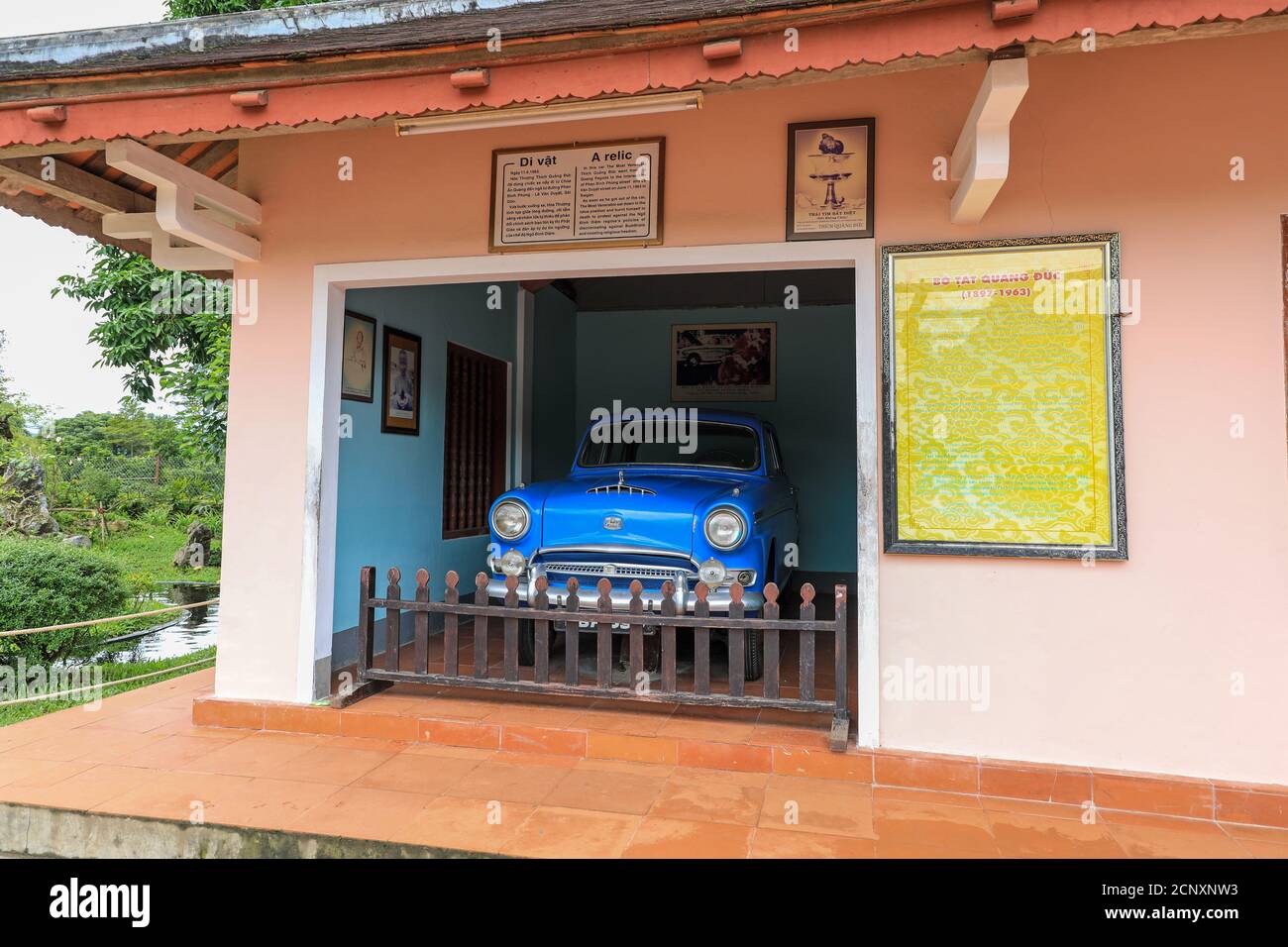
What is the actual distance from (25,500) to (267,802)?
38.3ft

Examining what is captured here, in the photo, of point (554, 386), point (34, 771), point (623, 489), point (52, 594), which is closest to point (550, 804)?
point (623, 489)

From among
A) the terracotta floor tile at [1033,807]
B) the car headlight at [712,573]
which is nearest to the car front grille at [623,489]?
the car headlight at [712,573]

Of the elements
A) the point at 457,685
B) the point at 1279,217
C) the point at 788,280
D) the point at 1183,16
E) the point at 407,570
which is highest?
the point at 788,280

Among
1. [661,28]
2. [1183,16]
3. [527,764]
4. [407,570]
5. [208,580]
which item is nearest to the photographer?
[1183,16]

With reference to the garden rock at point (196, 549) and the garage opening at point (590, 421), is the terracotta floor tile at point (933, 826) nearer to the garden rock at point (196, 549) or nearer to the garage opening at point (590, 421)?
the garage opening at point (590, 421)

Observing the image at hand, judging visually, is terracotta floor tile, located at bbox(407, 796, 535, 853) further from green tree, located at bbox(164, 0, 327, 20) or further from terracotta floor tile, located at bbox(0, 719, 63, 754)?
green tree, located at bbox(164, 0, 327, 20)

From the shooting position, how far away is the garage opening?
13.8 ft

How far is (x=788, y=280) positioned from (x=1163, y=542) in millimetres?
5589

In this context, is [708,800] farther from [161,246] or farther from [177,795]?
[161,246]

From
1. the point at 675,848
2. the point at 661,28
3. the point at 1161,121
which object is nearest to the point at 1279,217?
the point at 1161,121

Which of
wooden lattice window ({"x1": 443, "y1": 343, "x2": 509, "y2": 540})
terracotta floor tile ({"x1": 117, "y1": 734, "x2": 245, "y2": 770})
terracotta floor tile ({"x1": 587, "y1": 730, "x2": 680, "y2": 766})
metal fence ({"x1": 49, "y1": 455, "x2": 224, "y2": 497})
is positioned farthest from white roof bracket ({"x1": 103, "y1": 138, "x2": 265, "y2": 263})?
metal fence ({"x1": 49, "y1": 455, "x2": 224, "y2": 497})

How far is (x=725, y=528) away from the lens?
3.92 m
